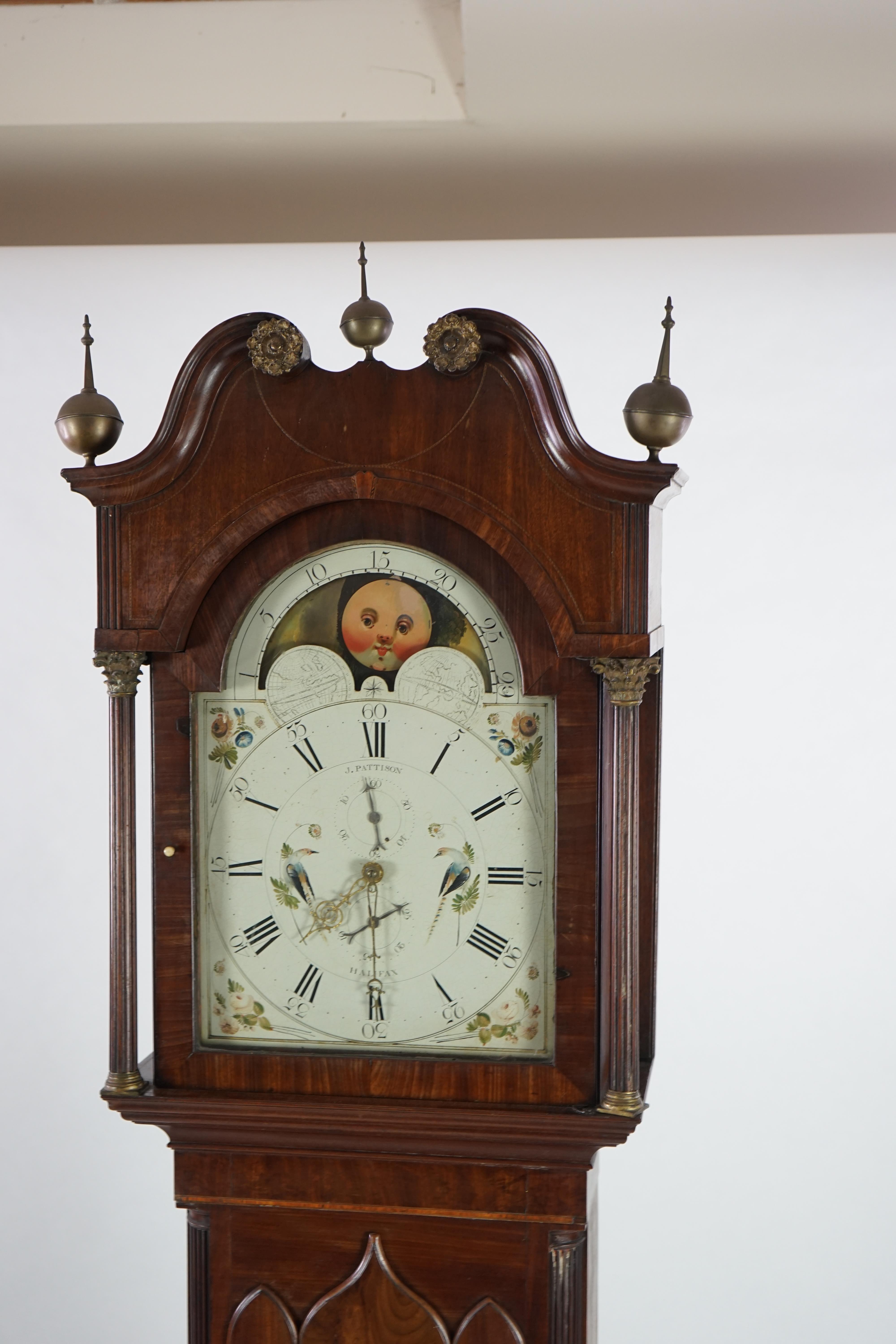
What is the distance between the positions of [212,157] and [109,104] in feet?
0.58

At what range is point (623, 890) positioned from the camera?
60.9 inches

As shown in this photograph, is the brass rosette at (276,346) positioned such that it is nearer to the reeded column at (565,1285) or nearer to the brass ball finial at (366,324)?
the brass ball finial at (366,324)

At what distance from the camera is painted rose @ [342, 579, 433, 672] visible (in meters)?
1.58

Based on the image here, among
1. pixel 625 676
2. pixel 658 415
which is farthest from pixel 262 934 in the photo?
pixel 658 415

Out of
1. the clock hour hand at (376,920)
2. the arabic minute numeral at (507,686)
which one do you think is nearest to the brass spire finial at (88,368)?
the arabic minute numeral at (507,686)

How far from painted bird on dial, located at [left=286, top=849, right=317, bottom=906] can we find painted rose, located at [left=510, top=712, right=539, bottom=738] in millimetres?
285

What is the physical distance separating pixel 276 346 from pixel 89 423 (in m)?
0.25

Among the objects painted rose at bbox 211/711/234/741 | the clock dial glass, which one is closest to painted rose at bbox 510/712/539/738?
the clock dial glass

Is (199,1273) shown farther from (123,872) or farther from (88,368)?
(88,368)

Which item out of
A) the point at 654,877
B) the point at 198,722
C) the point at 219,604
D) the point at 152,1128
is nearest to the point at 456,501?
the point at 219,604

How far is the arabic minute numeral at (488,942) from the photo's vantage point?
159 cm

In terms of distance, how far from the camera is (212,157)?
85.6 inches

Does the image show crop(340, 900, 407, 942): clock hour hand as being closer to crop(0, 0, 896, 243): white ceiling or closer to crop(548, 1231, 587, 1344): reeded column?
crop(548, 1231, 587, 1344): reeded column

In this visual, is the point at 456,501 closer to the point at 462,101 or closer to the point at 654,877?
the point at 654,877
